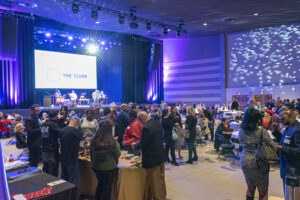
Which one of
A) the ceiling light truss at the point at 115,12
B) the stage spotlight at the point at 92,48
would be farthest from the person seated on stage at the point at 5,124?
the stage spotlight at the point at 92,48

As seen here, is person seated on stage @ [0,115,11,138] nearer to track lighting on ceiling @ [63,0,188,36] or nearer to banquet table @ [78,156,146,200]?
track lighting on ceiling @ [63,0,188,36]

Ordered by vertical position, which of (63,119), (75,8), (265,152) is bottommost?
(265,152)

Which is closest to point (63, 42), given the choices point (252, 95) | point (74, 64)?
point (74, 64)

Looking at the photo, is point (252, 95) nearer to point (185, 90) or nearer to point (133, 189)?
point (185, 90)

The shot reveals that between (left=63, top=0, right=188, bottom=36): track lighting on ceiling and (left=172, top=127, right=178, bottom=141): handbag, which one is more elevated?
(left=63, top=0, right=188, bottom=36): track lighting on ceiling

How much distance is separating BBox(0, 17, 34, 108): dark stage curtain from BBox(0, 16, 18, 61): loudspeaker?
5.81ft

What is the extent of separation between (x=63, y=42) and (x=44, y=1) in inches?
217

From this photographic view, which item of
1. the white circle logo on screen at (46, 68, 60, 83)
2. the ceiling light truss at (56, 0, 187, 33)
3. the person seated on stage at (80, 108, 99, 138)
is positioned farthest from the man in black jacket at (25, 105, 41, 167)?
the white circle logo on screen at (46, 68, 60, 83)

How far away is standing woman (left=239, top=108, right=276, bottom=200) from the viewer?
8.26ft

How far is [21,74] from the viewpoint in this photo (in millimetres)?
11422

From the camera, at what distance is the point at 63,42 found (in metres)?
14.5

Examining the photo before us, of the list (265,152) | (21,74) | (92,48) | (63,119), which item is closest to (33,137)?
(63,119)

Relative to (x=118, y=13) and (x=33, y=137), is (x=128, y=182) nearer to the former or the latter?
(x=33, y=137)

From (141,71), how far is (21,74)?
26.7ft
